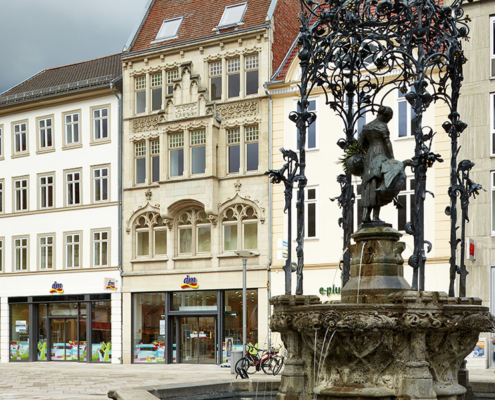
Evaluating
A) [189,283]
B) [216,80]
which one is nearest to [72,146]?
[216,80]

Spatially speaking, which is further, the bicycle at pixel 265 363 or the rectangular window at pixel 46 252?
the rectangular window at pixel 46 252

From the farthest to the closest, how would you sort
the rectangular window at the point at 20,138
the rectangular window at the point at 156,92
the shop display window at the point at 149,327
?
1. the rectangular window at the point at 20,138
2. the rectangular window at the point at 156,92
3. the shop display window at the point at 149,327

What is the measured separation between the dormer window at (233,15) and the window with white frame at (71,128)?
8339mm

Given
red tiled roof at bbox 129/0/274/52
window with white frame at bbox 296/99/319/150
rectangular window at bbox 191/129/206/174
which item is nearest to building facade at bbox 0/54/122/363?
red tiled roof at bbox 129/0/274/52

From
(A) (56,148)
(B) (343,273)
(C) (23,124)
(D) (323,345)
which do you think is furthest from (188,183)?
(D) (323,345)

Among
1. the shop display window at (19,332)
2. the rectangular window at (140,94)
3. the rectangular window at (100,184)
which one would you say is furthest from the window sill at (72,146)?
the shop display window at (19,332)

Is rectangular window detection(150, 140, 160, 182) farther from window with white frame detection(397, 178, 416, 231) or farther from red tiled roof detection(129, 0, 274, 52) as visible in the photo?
window with white frame detection(397, 178, 416, 231)

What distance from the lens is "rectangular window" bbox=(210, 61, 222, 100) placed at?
37500 mm

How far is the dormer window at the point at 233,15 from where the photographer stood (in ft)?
124

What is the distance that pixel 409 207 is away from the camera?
3253 centimetres

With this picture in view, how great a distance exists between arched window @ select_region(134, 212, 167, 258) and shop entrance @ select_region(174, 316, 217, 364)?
10.0ft

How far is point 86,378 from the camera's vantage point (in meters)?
28.2

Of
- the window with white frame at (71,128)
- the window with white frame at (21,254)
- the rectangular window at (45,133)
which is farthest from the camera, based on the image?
the window with white frame at (21,254)

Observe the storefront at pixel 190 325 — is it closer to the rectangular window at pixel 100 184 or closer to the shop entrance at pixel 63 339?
the shop entrance at pixel 63 339
